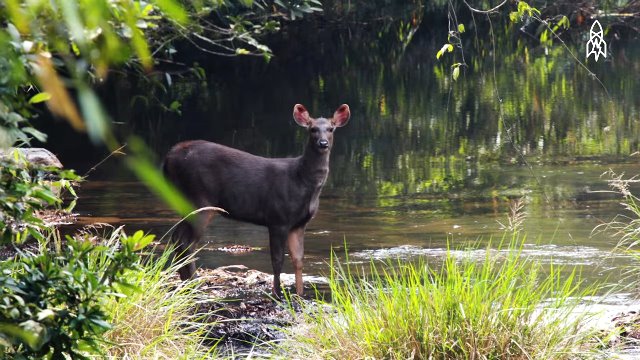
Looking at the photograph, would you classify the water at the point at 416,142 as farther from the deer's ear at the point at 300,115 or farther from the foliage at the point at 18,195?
the foliage at the point at 18,195

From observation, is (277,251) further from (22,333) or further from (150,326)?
(22,333)

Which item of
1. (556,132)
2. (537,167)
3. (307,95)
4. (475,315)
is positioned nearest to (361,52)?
(307,95)

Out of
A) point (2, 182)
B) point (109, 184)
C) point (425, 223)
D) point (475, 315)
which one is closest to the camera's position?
point (2, 182)

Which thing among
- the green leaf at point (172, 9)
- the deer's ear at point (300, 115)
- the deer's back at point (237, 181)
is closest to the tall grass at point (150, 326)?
the deer's back at point (237, 181)

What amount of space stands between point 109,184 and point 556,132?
9.52m

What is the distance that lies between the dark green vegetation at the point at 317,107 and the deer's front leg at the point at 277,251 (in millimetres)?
534

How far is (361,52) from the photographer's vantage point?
4631 centimetres

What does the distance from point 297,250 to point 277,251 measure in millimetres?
229

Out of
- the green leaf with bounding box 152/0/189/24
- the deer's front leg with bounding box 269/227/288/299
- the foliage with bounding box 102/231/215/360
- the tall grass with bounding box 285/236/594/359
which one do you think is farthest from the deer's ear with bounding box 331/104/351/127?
the green leaf with bounding box 152/0/189/24

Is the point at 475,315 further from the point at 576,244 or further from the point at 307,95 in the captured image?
the point at 307,95

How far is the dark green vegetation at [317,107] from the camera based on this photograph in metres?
2.76

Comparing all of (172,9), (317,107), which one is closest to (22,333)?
(172,9)

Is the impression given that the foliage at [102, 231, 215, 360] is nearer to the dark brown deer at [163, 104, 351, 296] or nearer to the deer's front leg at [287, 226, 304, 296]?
the deer's front leg at [287, 226, 304, 296]

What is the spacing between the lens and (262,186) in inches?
390
